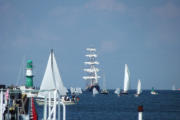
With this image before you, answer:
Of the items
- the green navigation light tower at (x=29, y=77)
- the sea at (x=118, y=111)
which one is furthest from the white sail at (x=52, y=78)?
the green navigation light tower at (x=29, y=77)

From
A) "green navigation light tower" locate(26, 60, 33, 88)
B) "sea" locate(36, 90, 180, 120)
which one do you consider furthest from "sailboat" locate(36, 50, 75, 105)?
"green navigation light tower" locate(26, 60, 33, 88)

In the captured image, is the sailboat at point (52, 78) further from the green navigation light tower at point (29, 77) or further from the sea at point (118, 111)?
the green navigation light tower at point (29, 77)

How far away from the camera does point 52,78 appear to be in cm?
8300

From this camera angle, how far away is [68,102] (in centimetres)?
9488

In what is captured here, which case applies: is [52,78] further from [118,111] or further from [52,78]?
[118,111]

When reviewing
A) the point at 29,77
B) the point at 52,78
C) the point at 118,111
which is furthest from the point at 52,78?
the point at 29,77

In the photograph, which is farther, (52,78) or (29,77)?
(52,78)

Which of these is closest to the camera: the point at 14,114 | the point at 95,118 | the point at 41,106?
the point at 14,114

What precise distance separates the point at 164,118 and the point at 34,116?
1295 inches

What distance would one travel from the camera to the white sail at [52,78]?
82.5 meters

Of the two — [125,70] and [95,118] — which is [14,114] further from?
[125,70]

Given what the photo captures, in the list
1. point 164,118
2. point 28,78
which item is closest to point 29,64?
point 28,78

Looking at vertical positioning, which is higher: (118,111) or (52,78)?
(52,78)

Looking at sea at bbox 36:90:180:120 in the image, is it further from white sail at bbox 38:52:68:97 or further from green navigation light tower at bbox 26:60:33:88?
green navigation light tower at bbox 26:60:33:88
